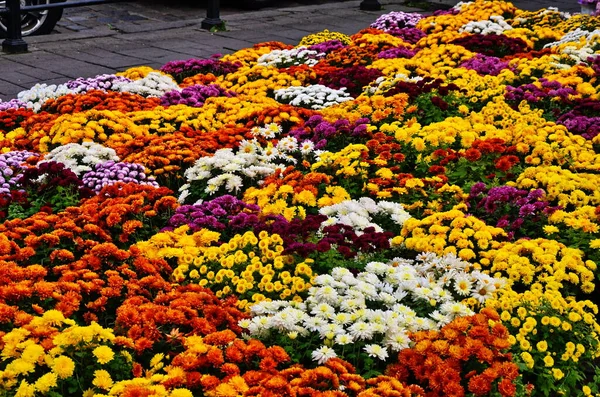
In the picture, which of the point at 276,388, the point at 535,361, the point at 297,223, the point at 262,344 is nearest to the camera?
the point at 276,388

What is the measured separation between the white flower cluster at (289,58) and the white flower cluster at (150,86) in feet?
3.95

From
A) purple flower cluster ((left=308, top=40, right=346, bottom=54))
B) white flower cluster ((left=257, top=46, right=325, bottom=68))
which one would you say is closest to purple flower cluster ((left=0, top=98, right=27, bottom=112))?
white flower cluster ((left=257, top=46, right=325, bottom=68))

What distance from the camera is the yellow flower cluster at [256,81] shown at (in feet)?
23.1

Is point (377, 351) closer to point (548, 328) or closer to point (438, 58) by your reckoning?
point (548, 328)

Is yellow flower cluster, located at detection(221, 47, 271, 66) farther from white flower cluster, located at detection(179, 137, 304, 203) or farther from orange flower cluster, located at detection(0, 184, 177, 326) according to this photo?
orange flower cluster, located at detection(0, 184, 177, 326)

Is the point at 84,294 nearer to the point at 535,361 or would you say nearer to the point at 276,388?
the point at 276,388

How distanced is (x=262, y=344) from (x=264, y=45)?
19.9ft

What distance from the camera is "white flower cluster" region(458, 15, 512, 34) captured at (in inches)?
344

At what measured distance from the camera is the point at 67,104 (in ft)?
20.4

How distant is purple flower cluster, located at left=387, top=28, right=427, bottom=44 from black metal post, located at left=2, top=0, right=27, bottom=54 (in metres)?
3.87

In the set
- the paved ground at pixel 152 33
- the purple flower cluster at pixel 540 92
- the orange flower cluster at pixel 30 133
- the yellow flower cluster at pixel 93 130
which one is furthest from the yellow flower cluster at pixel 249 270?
the paved ground at pixel 152 33

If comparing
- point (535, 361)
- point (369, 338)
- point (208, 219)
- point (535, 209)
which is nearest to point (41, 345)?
point (369, 338)

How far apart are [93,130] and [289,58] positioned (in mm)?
2855

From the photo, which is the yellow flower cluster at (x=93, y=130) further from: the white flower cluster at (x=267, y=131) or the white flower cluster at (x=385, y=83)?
the white flower cluster at (x=385, y=83)
